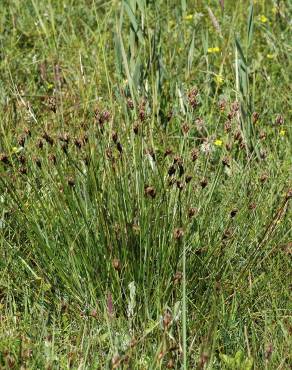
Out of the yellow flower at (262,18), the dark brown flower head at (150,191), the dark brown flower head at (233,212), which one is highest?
the dark brown flower head at (150,191)

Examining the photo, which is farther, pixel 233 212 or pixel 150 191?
pixel 233 212

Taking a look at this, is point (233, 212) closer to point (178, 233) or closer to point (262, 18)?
point (178, 233)

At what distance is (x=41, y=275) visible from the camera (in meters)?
2.73

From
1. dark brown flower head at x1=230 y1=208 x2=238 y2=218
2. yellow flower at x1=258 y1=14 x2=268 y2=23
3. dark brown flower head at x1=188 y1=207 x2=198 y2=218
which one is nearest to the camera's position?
dark brown flower head at x1=188 y1=207 x2=198 y2=218

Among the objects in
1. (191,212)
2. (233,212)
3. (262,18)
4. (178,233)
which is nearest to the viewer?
(178,233)

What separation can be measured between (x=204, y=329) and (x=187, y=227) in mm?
291

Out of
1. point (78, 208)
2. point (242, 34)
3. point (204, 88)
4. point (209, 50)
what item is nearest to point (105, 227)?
point (78, 208)

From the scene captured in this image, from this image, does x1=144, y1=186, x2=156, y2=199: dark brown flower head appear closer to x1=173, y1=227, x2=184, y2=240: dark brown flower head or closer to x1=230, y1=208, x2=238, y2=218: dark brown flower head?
x1=173, y1=227, x2=184, y2=240: dark brown flower head

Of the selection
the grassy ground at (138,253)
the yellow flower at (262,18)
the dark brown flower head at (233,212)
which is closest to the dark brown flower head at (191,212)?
the grassy ground at (138,253)

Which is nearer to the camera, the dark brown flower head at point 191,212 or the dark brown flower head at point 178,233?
the dark brown flower head at point 178,233

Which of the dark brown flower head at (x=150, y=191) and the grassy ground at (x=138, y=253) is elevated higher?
the dark brown flower head at (x=150, y=191)

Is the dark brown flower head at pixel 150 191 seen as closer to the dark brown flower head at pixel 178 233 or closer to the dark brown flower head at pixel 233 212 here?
the dark brown flower head at pixel 178 233

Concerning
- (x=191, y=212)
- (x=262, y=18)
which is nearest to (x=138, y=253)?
(x=191, y=212)

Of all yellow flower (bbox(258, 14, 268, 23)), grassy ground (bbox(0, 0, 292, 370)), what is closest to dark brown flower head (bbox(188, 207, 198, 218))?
grassy ground (bbox(0, 0, 292, 370))
